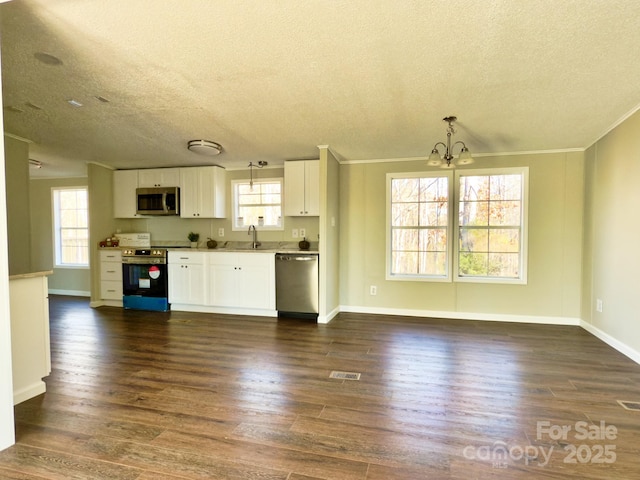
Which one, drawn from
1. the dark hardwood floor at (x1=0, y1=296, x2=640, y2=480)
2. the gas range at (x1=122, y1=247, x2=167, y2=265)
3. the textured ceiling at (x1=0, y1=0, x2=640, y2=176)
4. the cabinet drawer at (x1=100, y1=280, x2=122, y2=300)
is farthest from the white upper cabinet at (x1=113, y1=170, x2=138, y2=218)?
the dark hardwood floor at (x1=0, y1=296, x2=640, y2=480)

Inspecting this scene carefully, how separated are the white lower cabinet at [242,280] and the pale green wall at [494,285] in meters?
1.11

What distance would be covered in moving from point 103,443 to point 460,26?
2992 millimetres

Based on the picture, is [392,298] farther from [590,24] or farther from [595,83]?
[590,24]

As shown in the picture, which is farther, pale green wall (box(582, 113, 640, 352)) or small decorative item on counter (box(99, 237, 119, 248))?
small decorative item on counter (box(99, 237, 119, 248))

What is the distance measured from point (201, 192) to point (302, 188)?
167 cm

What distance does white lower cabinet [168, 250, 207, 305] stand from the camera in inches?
194

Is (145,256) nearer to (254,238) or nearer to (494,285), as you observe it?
(254,238)

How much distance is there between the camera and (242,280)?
15.6 feet

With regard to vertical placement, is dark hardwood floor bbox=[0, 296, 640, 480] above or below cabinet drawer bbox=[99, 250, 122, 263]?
below

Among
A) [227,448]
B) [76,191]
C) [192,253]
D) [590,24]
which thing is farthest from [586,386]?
[76,191]

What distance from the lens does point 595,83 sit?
2469mm

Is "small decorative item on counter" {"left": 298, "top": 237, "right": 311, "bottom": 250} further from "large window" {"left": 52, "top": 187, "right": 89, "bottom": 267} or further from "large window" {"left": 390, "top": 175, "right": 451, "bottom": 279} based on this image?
"large window" {"left": 52, "top": 187, "right": 89, "bottom": 267}

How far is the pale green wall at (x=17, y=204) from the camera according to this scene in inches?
155

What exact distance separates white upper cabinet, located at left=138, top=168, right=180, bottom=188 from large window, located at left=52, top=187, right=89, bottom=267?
72.2 inches
